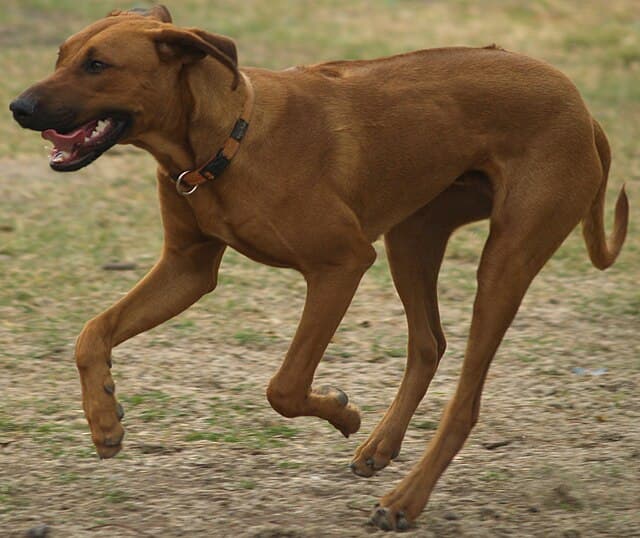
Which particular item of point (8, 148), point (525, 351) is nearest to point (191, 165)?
point (525, 351)

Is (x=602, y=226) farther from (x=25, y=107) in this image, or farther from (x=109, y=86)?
(x=25, y=107)

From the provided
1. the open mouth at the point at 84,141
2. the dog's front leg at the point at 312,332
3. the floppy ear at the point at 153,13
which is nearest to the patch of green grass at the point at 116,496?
the dog's front leg at the point at 312,332

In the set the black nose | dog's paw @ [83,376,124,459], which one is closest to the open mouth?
the black nose

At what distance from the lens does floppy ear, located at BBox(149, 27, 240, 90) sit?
4.61 metres

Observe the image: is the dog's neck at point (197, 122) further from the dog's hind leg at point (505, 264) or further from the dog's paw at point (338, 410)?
the dog's hind leg at point (505, 264)

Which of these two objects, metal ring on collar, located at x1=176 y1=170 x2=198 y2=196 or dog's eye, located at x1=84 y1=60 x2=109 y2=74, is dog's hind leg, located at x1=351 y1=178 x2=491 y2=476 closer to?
metal ring on collar, located at x1=176 y1=170 x2=198 y2=196

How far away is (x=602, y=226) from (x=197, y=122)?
6.07ft

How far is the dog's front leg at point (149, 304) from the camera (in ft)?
16.3

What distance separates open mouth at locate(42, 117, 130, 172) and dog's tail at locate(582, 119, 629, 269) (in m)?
1.86

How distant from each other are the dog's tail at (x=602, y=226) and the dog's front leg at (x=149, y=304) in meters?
1.48

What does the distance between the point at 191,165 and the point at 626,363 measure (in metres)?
2.77

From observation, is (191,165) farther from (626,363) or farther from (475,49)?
(626,363)

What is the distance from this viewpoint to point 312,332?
16.2 feet

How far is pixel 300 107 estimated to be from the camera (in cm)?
502
